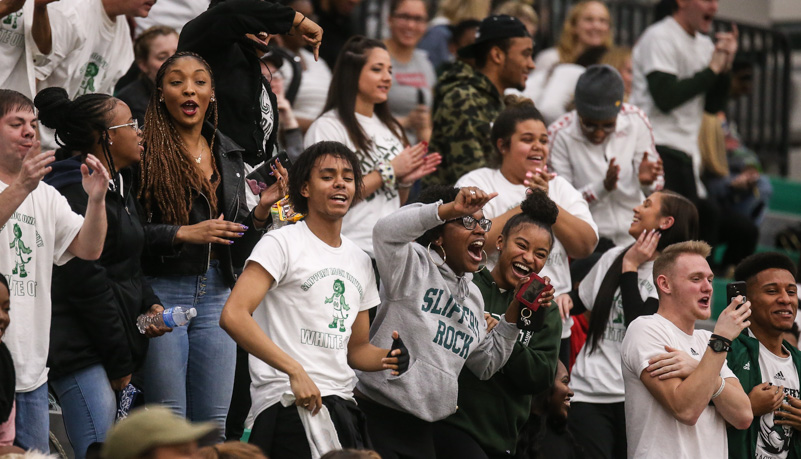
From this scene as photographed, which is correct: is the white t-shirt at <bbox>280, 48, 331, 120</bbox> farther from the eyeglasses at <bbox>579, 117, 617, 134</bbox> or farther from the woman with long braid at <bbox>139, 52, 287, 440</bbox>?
the woman with long braid at <bbox>139, 52, 287, 440</bbox>

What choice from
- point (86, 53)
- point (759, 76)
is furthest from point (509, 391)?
point (759, 76)

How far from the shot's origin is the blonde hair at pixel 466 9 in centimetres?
1038

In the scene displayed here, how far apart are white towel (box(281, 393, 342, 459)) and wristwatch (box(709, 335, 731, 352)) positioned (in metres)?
1.81

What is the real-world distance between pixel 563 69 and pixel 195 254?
4.53m

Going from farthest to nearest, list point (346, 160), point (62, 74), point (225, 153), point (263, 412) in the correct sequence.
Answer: point (62, 74), point (225, 153), point (346, 160), point (263, 412)

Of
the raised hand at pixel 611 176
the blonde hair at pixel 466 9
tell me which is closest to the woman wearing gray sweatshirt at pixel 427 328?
the raised hand at pixel 611 176

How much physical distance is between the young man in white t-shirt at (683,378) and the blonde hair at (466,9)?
16.2 feet

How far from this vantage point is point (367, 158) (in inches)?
266

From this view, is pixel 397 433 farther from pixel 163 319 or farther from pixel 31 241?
pixel 31 241

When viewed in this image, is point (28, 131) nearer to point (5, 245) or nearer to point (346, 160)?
point (5, 245)

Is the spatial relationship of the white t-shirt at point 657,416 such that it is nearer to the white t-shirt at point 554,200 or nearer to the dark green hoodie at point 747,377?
the dark green hoodie at point 747,377

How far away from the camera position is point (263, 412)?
15.8 ft

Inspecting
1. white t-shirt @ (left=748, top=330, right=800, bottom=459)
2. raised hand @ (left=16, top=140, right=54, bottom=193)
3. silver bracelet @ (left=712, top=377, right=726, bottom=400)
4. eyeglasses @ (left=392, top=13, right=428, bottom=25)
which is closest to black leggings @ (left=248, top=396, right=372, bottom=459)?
raised hand @ (left=16, top=140, right=54, bottom=193)

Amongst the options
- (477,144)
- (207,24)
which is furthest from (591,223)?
(207,24)
